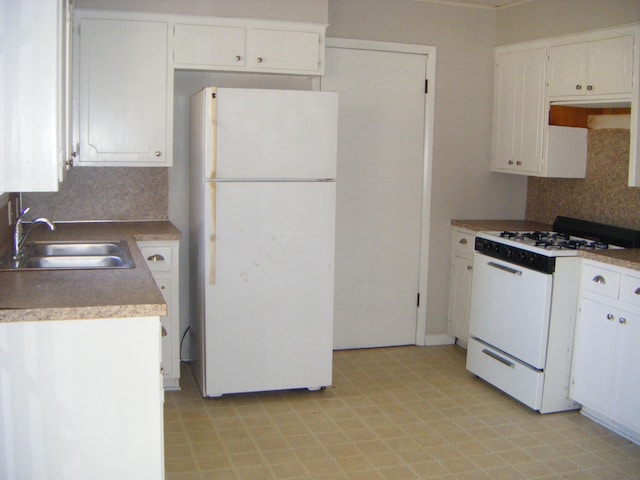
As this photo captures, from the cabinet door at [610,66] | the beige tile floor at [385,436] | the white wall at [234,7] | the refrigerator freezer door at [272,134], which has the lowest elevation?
the beige tile floor at [385,436]

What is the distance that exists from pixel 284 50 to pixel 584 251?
1.94 metres

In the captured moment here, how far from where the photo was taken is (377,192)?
4789 mm

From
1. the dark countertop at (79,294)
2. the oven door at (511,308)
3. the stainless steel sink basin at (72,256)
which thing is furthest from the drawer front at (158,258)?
the oven door at (511,308)

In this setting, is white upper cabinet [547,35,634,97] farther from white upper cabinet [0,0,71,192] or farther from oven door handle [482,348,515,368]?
white upper cabinet [0,0,71,192]

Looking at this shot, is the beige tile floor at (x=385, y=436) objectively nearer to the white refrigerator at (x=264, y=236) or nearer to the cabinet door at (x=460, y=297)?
the white refrigerator at (x=264, y=236)

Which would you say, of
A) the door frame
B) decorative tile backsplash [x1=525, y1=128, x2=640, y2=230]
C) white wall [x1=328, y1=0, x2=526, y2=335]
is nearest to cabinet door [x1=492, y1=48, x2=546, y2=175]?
white wall [x1=328, y1=0, x2=526, y2=335]

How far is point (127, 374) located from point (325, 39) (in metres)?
2.87

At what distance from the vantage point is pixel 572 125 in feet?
14.5

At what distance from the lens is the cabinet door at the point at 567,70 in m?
4.05

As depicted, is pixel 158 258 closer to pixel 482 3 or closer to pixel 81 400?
pixel 81 400

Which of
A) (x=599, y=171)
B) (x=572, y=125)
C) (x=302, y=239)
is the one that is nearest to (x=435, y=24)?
(x=572, y=125)

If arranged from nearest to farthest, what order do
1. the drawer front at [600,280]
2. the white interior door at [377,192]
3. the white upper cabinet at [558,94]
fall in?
the drawer front at [600,280]
the white upper cabinet at [558,94]
the white interior door at [377,192]

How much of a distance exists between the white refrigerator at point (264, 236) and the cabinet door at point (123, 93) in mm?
243

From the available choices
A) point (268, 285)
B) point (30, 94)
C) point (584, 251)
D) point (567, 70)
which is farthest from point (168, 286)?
point (567, 70)
